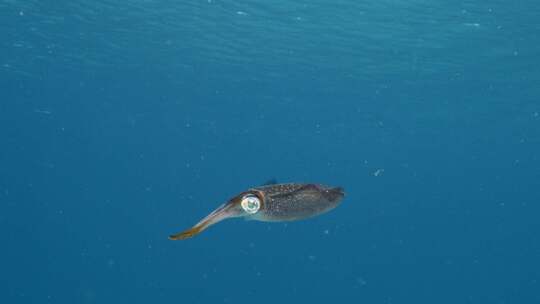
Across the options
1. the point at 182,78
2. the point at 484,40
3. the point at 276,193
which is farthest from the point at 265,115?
the point at 276,193

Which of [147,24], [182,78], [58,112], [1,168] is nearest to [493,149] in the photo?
[182,78]

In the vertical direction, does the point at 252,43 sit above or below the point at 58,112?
above

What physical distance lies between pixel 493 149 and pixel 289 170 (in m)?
29.1

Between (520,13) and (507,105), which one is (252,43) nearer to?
(520,13)

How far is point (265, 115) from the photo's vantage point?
44.1m

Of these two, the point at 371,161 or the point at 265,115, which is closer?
the point at 265,115

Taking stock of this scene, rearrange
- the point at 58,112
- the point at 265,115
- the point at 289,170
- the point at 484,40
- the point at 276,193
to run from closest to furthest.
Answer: the point at 276,193 → the point at 484,40 → the point at 265,115 → the point at 58,112 → the point at 289,170

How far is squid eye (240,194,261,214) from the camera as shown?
207cm

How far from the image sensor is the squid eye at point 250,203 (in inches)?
81.6

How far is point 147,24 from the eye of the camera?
2459 centimetres

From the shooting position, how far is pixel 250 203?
2.08 metres

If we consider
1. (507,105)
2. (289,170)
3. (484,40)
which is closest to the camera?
(484,40)

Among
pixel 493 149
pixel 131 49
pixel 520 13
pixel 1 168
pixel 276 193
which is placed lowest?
pixel 1 168

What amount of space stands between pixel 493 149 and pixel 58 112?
38.1 metres
